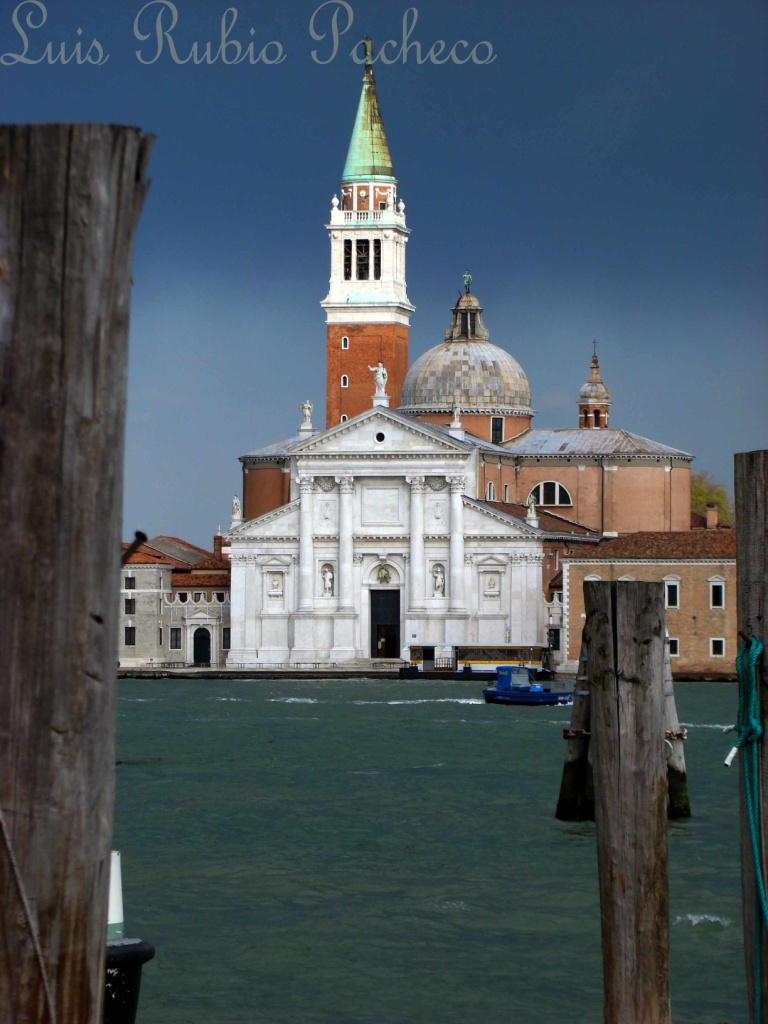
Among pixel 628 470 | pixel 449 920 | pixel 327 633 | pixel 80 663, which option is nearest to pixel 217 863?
pixel 449 920

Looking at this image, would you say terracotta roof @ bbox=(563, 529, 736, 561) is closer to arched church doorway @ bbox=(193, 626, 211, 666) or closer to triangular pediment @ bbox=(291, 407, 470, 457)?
triangular pediment @ bbox=(291, 407, 470, 457)

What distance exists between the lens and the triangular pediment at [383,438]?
49969 millimetres

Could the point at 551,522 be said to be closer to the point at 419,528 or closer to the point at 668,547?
the point at 419,528

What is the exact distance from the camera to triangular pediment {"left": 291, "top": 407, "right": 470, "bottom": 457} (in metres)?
50.0

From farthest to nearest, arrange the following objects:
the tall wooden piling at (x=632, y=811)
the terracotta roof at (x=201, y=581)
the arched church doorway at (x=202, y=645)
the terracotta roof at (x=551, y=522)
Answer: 1. the terracotta roof at (x=201, y=581)
2. the arched church doorway at (x=202, y=645)
3. the terracotta roof at (x=551, y=522)
4. the tall wooden piling at (x=632, y=811)

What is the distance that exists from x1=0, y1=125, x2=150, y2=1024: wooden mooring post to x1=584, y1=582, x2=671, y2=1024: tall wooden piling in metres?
3.15

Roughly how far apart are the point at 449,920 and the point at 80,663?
33.1ft

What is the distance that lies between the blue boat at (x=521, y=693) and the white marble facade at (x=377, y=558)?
35.1 feet

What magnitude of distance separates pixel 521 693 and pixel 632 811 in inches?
1242

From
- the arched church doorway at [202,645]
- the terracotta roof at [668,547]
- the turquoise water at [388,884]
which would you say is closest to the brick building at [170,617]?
the arched church doorway at [202,645]

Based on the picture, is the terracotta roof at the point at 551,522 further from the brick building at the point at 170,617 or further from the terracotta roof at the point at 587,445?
the brick building at the point at 170,617

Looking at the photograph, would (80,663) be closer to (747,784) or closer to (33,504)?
(33,504)

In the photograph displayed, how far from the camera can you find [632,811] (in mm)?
5414

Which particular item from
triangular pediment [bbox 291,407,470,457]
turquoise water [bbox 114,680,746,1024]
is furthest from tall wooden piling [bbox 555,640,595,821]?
triangular pediment [bbox 291,407,470,457]
